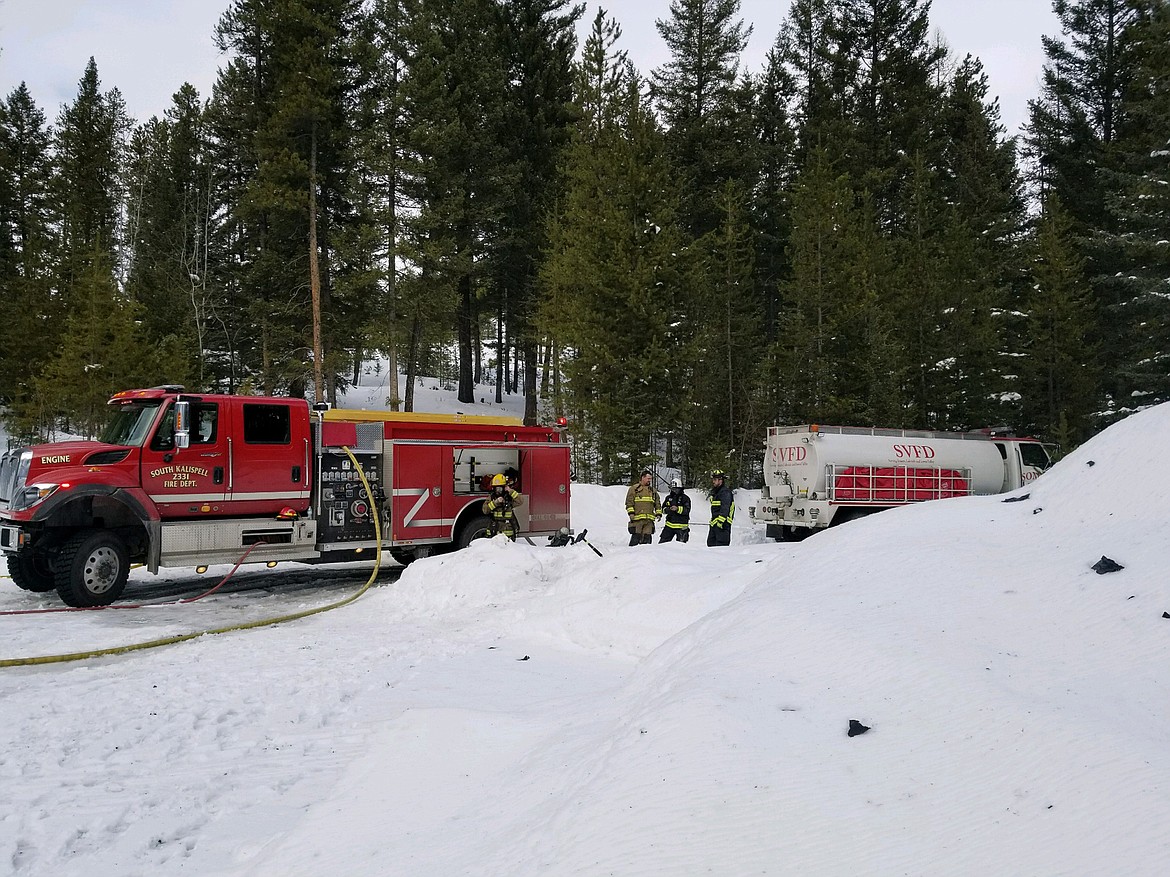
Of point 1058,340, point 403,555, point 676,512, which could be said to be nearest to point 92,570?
point 403,555

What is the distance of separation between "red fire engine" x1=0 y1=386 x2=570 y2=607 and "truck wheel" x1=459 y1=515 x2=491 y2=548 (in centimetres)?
2

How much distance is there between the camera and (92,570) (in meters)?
10.1

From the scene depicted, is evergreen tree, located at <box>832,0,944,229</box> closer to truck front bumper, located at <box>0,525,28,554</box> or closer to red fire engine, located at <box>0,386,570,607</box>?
red fire engine, located at <box>0,386,570,607</box>

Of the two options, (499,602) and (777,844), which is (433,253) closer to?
(499,602)

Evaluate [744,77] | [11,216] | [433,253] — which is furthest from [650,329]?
[11,216]

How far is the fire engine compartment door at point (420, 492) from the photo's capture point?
41.9 ft

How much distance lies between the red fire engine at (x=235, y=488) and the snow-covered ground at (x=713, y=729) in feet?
8.47

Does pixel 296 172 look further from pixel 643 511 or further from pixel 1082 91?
pixel 1082 91

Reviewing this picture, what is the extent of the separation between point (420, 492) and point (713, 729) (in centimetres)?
974

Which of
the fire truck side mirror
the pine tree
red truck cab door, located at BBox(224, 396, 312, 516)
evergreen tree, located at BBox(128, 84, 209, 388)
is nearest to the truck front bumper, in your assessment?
the fire truck side mirror

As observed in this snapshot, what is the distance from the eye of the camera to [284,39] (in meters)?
24.6

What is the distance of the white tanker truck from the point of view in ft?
56.5

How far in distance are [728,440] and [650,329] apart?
534 cm

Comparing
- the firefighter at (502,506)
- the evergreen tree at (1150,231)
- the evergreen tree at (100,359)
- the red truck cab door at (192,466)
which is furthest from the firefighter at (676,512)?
the evergreen tree at (100,359)
